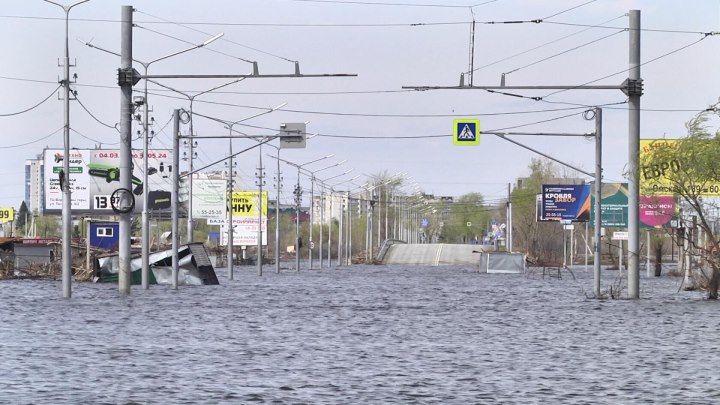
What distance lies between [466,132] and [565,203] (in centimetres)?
5580

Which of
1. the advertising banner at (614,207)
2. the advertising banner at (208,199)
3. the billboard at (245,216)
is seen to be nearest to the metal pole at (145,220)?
the advertising banner at (614,207)

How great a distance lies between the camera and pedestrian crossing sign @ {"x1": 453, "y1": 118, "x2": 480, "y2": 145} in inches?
2370

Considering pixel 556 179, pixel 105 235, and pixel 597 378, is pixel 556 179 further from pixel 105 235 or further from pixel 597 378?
pixel 597 378

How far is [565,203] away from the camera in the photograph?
11506 centimetres

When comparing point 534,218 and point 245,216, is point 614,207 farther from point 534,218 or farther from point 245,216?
point 534,218

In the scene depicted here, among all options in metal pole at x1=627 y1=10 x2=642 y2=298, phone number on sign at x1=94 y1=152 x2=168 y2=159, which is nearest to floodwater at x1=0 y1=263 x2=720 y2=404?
metal pole at x1=627 y1=10 x2=642 y2=298

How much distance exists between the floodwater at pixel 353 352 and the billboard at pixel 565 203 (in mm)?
62111

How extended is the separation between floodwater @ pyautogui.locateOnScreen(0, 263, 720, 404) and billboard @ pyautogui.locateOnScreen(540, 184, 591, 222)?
62.1 metres

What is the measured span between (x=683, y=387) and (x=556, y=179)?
535 ft

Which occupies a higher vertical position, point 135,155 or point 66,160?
point 135,155

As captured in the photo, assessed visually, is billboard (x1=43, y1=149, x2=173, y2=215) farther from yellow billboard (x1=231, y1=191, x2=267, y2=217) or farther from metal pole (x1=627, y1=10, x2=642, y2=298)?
metal pole (x1=627, y1=10, x2=642, y2=298)

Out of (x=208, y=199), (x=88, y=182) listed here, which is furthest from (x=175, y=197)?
(x=208, y=199)

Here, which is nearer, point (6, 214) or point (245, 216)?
point (245, 216)

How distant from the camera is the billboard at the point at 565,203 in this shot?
114750 mm
